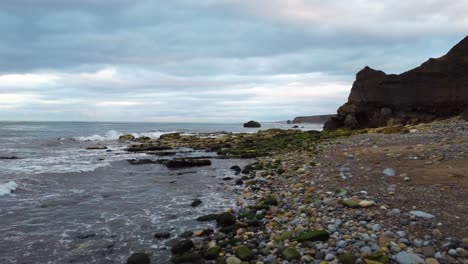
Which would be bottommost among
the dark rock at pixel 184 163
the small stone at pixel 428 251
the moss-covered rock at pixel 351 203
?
the dark rock at pixel 184 163

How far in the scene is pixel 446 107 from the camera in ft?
118

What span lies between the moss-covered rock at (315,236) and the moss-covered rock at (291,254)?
0.47m

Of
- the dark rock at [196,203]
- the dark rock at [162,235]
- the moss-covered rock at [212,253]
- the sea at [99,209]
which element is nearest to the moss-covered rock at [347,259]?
the moss-covered rock at [212,253]

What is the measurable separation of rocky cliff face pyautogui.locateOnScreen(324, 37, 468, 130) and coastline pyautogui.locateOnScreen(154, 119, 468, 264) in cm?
2756

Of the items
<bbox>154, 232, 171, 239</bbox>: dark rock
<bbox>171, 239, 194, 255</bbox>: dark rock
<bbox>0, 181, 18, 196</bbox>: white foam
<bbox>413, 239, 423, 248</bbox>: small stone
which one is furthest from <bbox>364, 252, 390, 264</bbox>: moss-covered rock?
<bbox>0, 181, 18, 196</bbox>: white foam

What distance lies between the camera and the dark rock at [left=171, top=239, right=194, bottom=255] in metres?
7.06

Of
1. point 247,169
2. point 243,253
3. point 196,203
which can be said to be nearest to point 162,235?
point 243,253

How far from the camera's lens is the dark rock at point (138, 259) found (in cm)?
655

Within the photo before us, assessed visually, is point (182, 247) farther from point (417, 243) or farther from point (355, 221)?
point (417, 243)

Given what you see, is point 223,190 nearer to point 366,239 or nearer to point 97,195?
point 97,195

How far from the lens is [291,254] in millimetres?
6113

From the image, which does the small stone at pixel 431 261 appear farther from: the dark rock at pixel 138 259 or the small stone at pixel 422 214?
the dark rock at pixel 138 259

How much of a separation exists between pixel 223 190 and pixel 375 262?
8113mm

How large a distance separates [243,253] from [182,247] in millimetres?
1358
